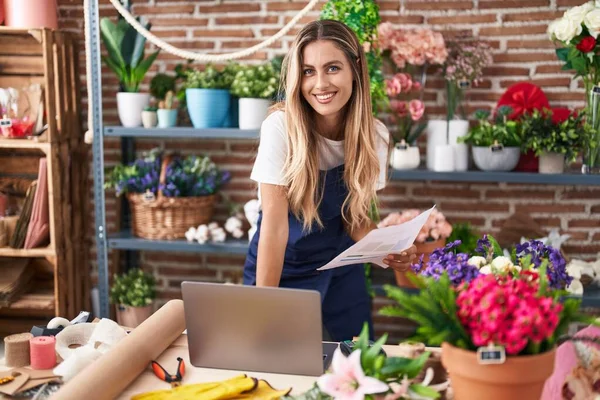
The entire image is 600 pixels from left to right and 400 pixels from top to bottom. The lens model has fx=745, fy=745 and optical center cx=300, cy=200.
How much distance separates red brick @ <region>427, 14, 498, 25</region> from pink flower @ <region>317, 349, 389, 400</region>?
263cm

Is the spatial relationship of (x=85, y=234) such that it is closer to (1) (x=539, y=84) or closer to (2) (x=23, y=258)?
(2) (x=23, y=258)

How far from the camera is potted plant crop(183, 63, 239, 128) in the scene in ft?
11.1

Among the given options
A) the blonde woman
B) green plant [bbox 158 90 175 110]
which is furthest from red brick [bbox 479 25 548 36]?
green plant [bbox 158 90 175 110]

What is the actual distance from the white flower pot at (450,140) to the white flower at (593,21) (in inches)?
25.4

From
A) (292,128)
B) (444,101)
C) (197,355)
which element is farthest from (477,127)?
(197,355)

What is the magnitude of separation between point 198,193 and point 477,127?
1318 millimetres

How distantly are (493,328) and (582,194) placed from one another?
2632 millimetres


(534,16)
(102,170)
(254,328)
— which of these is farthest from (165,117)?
(254,328)

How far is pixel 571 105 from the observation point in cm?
351

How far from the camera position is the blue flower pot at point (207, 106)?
3.39 m

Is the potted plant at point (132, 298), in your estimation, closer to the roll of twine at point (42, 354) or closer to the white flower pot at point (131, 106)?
the white flower pot at point (131, 106)

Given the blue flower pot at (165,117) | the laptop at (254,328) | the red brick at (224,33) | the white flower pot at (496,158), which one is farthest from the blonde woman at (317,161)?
the red brick at (224,33)

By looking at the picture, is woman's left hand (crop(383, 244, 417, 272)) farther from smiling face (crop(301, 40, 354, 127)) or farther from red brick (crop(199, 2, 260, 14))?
red brick (crop(199, 2, 260, 14))

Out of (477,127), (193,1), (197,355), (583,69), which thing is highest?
(193,1)
